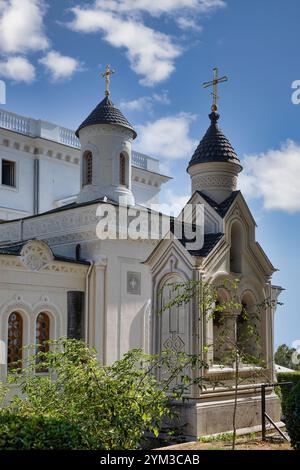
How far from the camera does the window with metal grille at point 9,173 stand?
24.6 m

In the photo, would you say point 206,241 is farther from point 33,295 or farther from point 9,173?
point 9,173

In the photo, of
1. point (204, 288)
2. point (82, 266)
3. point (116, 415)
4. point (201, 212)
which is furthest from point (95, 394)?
point (82, 266)

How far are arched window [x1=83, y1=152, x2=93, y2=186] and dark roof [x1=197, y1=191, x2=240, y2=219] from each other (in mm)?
7162

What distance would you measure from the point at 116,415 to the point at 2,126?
1857cm

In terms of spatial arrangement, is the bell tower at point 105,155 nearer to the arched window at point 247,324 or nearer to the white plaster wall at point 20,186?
the white plaster wall at point 20,186

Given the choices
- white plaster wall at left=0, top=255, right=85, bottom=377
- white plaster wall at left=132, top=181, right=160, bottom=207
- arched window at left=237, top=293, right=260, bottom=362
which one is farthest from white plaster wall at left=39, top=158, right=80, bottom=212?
arched window at left=237, top=293, right=260, bottom=362

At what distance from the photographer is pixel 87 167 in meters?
20.7

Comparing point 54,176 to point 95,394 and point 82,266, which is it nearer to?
point 82,266

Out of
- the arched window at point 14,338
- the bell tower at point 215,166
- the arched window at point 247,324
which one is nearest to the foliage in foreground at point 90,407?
the arched window at point 247,324

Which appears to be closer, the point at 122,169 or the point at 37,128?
the point at 122,169

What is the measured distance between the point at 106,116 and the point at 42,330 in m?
7.82

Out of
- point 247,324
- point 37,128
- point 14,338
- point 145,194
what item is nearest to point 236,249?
point 247,324

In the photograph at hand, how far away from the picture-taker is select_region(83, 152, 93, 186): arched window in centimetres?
2052

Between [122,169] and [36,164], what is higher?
[36,164]
